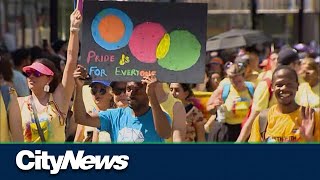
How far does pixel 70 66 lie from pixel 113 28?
1.75ft

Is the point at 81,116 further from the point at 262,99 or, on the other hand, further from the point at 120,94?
the point at 262,99

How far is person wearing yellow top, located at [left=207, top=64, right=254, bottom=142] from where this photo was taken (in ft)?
43.4

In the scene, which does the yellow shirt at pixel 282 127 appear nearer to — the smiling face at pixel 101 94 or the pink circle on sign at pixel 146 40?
the pink circle on sign at pixel 146 40

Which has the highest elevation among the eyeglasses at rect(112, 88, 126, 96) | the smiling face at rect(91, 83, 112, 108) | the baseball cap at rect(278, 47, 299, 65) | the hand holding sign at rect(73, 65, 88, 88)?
the hand holding sign at rect(73, 65, 88, 88)

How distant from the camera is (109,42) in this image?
29.1 feet

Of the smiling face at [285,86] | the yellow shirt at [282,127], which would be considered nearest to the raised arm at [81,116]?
the yellow shirt at [282,127]

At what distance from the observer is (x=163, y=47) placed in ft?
29.1

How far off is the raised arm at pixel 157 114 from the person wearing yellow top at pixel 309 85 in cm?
307

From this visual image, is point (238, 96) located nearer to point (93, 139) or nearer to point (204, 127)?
point (204, 127)

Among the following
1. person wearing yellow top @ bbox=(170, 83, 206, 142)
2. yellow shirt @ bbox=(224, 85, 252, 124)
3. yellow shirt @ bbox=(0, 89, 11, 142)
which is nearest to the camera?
yellow shirt @ bbox=(0, 89, 11, 142)

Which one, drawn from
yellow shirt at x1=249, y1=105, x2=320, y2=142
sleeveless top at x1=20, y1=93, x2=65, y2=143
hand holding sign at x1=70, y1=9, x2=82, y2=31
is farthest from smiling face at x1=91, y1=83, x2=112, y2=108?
yellow shirt at x1=249, y1=105, x2=320, y2=142

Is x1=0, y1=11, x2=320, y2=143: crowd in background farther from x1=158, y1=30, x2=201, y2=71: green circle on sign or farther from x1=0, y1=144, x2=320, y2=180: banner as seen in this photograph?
x1=0, y1=144, x2=320, y2=180: banner

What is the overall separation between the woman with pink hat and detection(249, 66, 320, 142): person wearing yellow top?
1.48 metres

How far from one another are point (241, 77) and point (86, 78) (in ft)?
16.2
